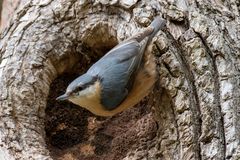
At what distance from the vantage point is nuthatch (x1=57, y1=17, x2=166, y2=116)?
3184mm

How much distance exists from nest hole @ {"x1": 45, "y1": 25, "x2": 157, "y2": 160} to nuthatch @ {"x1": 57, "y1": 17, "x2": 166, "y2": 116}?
8.8 inches

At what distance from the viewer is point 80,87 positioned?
316cm

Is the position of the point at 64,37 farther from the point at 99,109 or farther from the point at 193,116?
the point at 193,116

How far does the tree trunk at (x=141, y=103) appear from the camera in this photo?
10.0 ft

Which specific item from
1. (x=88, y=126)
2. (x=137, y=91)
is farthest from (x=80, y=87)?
(x=88, y=126)

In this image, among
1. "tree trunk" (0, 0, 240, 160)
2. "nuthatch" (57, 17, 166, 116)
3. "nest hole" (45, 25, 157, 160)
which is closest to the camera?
"tree trunk" (0, 0, 240, 160)

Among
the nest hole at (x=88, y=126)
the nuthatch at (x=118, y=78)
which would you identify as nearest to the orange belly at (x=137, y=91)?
the nuthatch at (x=118, y=78)

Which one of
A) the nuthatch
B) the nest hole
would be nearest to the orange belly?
the nuthatch

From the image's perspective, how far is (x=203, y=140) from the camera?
9.78 ft

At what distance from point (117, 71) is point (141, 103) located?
462mm

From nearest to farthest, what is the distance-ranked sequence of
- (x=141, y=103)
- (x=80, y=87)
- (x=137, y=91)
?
(x=80, y=87) < (x=137, y=91) < (x=141, y=103)

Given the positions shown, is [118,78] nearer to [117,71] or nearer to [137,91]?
[117,71]

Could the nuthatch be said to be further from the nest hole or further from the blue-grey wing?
the nest hole

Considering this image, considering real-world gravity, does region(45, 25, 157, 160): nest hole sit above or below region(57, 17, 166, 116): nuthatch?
below
